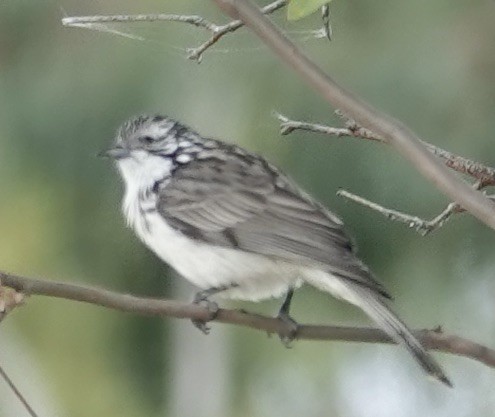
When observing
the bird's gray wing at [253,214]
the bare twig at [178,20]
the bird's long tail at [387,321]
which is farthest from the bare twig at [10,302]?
the bird's gray wing at [253,214]

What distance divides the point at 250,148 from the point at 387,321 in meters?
0.88

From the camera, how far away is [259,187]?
1.67 m

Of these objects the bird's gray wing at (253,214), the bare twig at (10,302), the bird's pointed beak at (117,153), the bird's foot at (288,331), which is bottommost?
the bird's foot at (288,331)

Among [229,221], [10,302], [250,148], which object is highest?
[10,302]

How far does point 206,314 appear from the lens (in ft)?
4.06

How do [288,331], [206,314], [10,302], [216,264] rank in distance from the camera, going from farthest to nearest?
[216,264]
[288,331]
[206,314]
[10,302]

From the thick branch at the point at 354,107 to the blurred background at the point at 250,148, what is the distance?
3.64 ft

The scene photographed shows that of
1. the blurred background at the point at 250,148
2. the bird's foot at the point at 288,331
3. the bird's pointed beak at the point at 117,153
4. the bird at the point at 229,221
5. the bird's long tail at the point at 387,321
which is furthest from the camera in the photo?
the blurred background at the point at 250,148

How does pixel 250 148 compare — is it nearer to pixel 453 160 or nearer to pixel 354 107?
pixel 453 160

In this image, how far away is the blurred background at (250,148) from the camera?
7.15 feet

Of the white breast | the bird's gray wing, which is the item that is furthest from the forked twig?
the white breast

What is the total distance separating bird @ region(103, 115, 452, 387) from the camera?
151 cm

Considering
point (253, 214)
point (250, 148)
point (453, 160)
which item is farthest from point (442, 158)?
point (250, 148)

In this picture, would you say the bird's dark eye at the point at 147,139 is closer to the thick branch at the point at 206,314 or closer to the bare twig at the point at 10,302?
the thick branch at the point at 206,314
